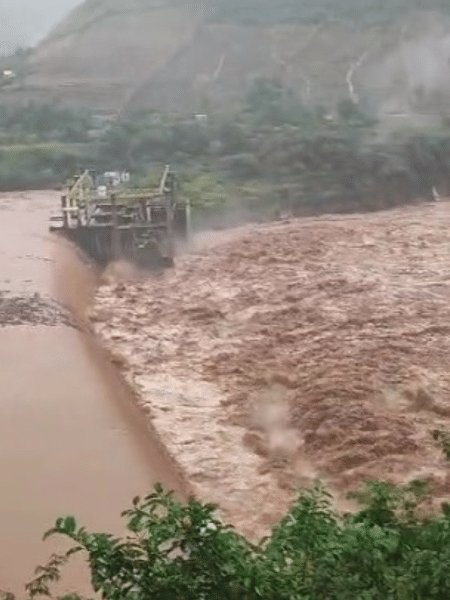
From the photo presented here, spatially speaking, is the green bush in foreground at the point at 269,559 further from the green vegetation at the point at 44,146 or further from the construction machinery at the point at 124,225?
the green vegetation at the point at 44,146

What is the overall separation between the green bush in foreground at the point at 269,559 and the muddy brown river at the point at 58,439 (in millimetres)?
2965

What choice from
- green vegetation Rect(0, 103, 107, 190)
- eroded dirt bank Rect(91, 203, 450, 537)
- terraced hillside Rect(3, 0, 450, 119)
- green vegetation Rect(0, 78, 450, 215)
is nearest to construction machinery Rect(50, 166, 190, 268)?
eroded dirt bank Rect(91, 203, 450, 537)

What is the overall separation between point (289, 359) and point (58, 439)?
3056 millimetres

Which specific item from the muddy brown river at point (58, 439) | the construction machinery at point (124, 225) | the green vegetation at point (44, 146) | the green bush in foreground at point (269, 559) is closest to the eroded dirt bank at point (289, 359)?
the muddy brown river at point (58, 439)

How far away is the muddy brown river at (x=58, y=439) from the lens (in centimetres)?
743

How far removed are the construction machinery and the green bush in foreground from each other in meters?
11.3

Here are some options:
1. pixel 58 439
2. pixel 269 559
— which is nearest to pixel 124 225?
pixel 58 439

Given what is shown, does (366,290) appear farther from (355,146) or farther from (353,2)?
(353,2)

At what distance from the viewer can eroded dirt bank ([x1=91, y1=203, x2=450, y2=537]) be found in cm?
847

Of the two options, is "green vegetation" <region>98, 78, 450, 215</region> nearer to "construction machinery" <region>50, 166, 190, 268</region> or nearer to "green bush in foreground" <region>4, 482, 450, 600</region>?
"construction machinery" <region>50, 166, 190, 268</region>

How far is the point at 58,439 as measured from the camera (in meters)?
8.86

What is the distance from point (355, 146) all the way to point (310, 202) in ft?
7.70

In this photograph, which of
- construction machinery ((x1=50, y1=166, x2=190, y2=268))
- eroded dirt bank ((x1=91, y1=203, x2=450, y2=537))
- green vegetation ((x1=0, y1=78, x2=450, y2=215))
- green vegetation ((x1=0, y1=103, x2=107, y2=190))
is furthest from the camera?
green vegetation ((x1=0, y1=103, x2=107, y2=190))

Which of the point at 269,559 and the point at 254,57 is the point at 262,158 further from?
the point at 269,559
